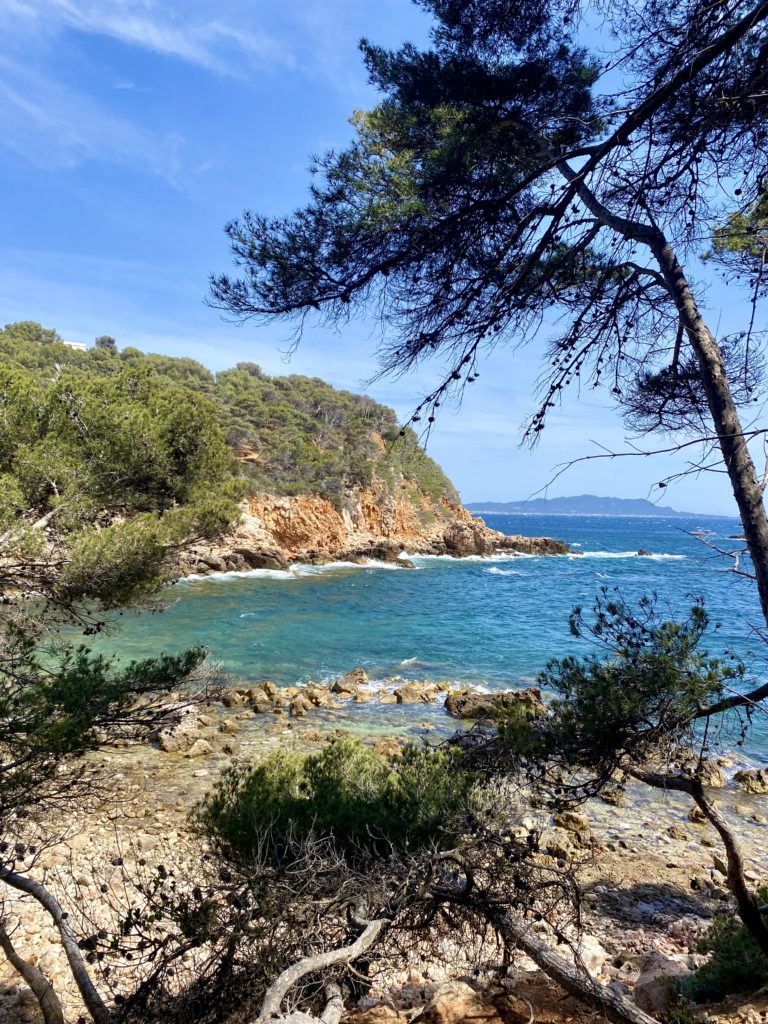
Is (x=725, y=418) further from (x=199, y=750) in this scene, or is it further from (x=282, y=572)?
(x=282, y=572)

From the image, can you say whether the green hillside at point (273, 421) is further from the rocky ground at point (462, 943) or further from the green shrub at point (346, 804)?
the green shrub at point (346, 804)

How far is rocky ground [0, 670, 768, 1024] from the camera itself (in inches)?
161

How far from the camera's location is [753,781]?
9.55 meters

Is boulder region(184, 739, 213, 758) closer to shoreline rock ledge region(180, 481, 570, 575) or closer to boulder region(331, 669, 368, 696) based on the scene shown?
boulder region(331, 669, 368, 696)

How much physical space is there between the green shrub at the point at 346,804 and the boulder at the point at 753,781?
785 cm

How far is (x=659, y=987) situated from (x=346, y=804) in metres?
2.71

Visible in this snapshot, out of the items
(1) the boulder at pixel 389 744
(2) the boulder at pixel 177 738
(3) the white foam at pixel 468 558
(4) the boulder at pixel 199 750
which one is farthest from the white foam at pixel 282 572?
(1) the boulder at pixel 389 744

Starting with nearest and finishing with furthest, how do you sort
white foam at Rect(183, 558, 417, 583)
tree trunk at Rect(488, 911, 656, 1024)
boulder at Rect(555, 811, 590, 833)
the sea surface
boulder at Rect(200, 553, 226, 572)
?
tree trunk at Rect(488, 911, 656, 1024), boulder at Rect(555, 811, 590, 833), the sea surface, white foam at Rect(183, 558, 417, 583), boulder at Rect(200, 553, 226, 572)

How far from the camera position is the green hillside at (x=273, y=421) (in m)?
37.0

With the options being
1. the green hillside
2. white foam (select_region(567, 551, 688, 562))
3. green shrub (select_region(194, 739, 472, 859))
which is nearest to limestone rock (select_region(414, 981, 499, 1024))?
green shrub (select_region(194, 739, 472, 859))

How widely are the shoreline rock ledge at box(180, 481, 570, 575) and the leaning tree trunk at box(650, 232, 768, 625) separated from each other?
88.2ft

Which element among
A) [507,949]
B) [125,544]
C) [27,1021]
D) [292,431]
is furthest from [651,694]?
[292,431]

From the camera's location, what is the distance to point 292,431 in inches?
1674

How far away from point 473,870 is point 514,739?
3.04ft
